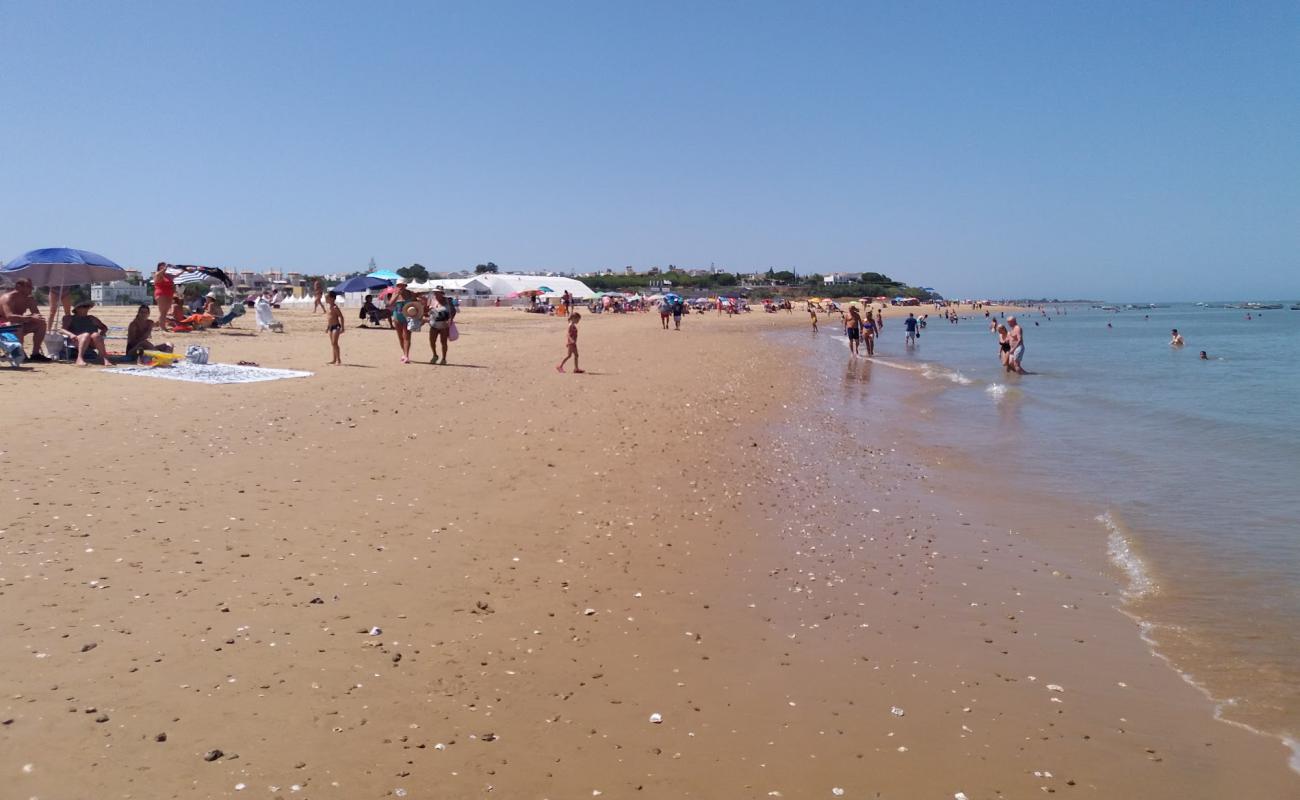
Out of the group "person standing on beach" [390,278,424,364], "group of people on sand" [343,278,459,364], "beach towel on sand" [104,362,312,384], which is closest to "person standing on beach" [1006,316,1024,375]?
"group of people on sand" [343,278,459,364]

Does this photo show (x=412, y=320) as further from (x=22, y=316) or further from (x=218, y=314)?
(x=218, y=314)

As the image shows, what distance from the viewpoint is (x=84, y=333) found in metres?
14.6

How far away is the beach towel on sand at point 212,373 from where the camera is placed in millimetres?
12758

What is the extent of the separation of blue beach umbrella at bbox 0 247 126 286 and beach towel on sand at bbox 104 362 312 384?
239 inches

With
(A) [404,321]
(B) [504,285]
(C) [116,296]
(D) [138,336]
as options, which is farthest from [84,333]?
(B) [504,285]

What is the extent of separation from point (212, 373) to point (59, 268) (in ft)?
26.2

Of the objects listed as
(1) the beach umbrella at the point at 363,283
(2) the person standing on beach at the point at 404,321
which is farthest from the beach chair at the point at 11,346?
(1) the beach umbrella at the point at 363,283

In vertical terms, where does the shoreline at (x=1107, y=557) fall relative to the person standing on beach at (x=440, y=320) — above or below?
below

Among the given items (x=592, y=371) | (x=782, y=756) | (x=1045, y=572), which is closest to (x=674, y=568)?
(x=782, y=756)

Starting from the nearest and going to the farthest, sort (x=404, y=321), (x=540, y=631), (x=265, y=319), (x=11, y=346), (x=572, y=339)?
(x=540, y=631) → (x=11, y=346) → (x=572, y=339) → (x=404, y=321) → (x=265, y=319)

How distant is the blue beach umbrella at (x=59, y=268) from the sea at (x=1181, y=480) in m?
18.1

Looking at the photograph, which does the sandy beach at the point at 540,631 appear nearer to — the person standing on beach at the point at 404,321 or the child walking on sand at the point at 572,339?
the child walking on sand at the point at 572,339

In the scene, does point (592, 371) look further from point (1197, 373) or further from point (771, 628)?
point (1197, 373)

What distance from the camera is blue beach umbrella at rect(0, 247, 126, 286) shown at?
17688 millimetres
